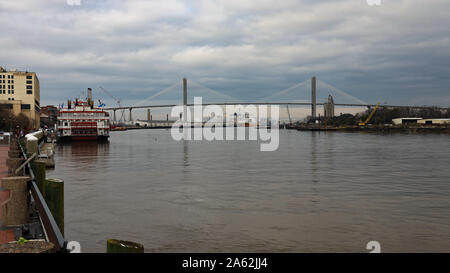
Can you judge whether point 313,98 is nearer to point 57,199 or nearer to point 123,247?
point 57,199

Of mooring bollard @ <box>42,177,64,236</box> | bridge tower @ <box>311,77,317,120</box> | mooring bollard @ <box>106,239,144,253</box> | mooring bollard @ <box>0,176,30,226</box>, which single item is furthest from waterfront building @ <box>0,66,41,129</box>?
mooring bollard @ <box>106,239,144,253</box>

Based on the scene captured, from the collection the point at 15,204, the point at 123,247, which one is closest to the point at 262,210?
the point at 15,204

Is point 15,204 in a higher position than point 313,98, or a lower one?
lower

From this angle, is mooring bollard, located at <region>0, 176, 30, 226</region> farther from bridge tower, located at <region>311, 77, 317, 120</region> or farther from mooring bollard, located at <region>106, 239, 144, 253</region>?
bridge tower, located at <region>311, 77, 317, 120</region>

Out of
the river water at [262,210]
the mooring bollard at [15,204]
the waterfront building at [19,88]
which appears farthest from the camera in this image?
the waterfront building at [19,88]

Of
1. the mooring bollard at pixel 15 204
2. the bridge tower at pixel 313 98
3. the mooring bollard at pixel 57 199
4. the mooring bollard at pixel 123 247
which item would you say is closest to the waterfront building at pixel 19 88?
the bridge tower at pixel 313 98

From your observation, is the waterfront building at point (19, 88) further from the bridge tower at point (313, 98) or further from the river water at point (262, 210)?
the river water at point (262, 210)

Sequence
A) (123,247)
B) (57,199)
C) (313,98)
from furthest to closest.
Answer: (313,98) → (57,199) → (123,247)

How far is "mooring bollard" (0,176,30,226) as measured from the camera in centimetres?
941

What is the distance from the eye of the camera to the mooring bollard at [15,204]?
30.9 feet

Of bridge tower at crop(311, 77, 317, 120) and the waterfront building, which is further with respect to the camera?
bridge tower at crop(311, 77, 317, 120)

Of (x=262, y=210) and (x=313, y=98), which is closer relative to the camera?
(x=262, y=210)

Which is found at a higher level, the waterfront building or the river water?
the waterfront building

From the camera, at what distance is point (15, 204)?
374 inches
